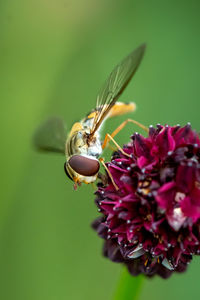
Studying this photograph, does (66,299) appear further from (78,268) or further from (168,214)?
(168,214)

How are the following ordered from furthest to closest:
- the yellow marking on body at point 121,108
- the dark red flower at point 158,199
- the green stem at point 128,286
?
1. the yellow marking on body at point 121,108
2. the green stem at point 128,286
3. the dark red flower at point 158,199

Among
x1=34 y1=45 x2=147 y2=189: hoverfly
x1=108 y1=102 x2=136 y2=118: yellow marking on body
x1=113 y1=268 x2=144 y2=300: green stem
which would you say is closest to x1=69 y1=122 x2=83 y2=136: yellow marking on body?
x1=34 y1=45 x2=147 y2=189: hoverfly

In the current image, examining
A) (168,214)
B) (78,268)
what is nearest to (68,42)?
(78,268)

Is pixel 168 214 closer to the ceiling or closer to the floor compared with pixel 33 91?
closer to the ceiling

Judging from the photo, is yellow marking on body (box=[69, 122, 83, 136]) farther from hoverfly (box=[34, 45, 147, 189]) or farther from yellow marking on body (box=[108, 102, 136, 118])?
yellow marking on body (box=[108, 102, 136, 118])

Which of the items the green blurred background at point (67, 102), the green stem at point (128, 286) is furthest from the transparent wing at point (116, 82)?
the green blurred background at point (67, 102)

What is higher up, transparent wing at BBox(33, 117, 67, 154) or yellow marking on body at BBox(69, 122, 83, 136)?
yellow marking on body at BBox(69, 122, 83, 136)

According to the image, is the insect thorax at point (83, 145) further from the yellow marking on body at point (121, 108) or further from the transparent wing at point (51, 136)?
the yellow marking on body at point (121, 108)

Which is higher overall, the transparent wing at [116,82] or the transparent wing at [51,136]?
the transparent wing at [116,82]
